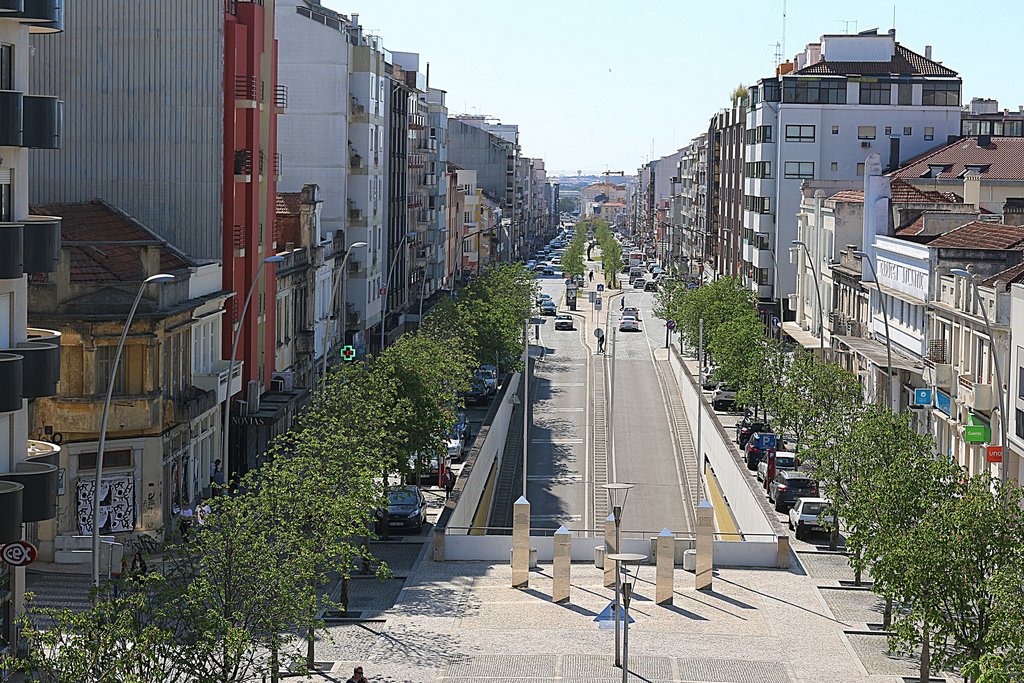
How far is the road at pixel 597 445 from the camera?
64.1 meters

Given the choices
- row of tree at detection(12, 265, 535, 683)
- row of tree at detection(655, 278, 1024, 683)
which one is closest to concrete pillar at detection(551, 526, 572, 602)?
row of tree at detection(12, 265, 535, 683)

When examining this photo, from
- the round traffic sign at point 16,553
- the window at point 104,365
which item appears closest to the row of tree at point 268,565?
the round traffic sign at point 16,553

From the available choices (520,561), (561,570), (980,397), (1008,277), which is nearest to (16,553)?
(561,570)

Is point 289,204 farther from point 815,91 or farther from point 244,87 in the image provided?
point 815,91

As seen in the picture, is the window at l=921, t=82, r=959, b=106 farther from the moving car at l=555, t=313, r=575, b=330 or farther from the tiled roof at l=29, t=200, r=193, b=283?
the tiled roof at l=29, t=200, r=193, b=283

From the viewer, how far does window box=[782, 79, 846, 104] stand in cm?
11938

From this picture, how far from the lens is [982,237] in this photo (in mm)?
66875

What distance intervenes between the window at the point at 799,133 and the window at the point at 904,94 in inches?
256

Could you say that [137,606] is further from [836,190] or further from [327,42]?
[836,190]

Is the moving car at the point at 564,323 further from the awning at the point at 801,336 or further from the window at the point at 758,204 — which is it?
the awning at the point at 801,336

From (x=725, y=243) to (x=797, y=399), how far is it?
84756 millimetres

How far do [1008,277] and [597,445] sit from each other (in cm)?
2786

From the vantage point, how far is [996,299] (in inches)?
2174

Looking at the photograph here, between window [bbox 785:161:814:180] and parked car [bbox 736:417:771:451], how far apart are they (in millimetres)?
43811
